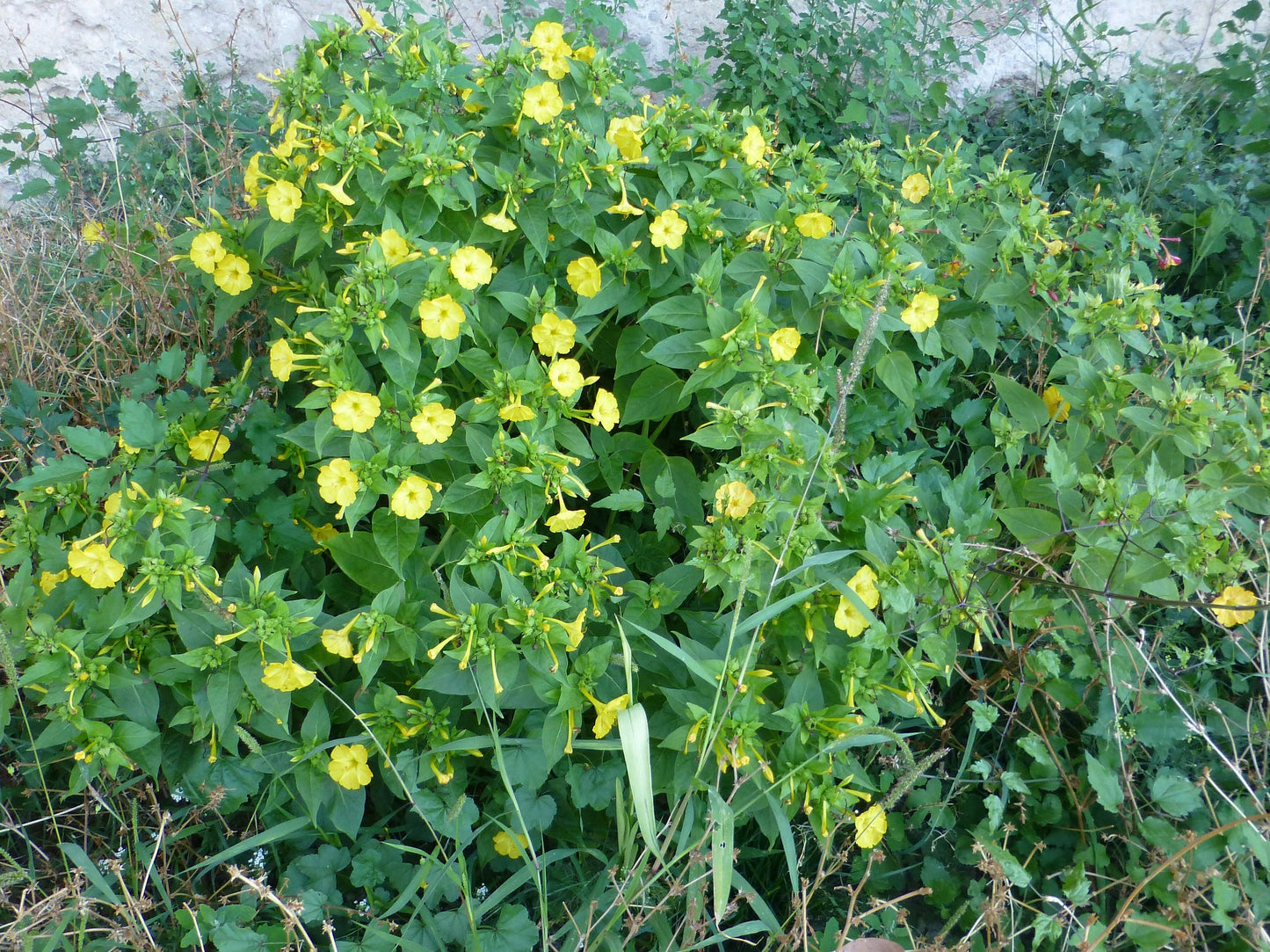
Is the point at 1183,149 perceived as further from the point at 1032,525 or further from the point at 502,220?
the point at 502,220

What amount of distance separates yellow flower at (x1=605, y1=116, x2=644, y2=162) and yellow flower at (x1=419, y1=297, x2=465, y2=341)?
0.59 metres

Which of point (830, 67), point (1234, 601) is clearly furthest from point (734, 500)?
point (830, 67)

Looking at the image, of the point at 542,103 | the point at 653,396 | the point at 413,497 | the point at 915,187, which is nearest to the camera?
the point at 413,497

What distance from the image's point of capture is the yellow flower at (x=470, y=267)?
75.8 inches

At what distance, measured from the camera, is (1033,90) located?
4328mm

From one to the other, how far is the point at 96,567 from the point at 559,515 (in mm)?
926

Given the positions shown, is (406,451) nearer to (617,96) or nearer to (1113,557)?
(617,96)

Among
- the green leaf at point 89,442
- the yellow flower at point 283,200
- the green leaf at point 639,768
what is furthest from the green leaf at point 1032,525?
the green leaf at point 89,442

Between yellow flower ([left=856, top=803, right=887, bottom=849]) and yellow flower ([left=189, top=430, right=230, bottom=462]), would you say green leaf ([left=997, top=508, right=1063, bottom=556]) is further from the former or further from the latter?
yellow flower ([left=189, top=430, right=230, bottom=462])

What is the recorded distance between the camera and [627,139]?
216 centimetres

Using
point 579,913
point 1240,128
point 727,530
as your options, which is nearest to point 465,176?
point 727,530

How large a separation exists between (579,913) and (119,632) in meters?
1.11

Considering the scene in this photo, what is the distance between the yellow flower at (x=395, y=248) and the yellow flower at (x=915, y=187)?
1401 mm

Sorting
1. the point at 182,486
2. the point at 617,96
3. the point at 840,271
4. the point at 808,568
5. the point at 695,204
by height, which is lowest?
the point at 808,568
